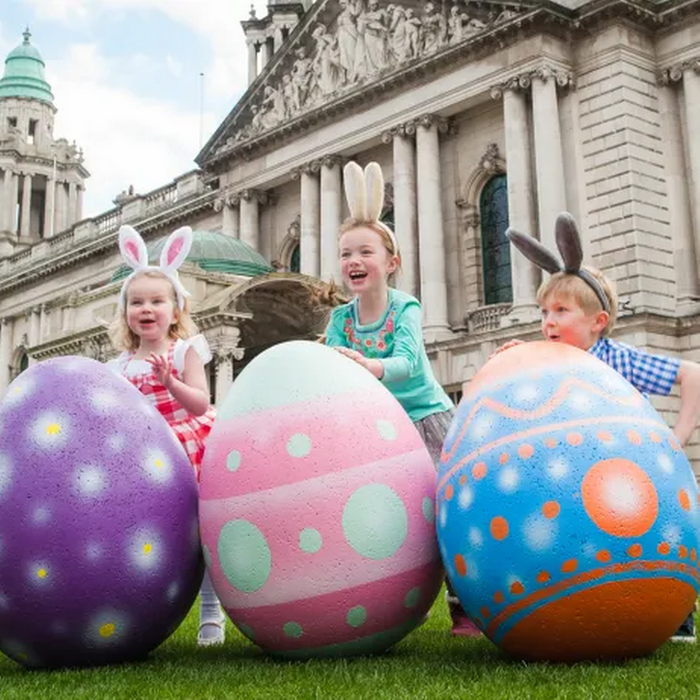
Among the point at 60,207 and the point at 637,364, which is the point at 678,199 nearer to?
the point at 637,364

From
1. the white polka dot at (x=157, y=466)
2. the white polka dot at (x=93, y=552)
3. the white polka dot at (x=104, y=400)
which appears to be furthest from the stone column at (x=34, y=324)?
the white polka dot at (x=93, y=552)

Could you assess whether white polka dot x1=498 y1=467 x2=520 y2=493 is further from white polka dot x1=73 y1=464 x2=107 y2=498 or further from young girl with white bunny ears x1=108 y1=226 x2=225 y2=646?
young girl with white bunny ears x1=108 y1=226 x2=225 y2=646

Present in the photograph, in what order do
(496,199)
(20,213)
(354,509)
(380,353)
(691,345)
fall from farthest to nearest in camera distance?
1. (20,213)
2. (496,199)
3. (691,345)
4. (380,353)
5. (354,509)

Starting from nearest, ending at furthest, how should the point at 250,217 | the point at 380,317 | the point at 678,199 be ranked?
the point at 380,317
the point at 678,199
the point at 250,217

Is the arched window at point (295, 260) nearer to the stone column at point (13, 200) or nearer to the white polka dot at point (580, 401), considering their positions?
the stone column at point (13, 200)

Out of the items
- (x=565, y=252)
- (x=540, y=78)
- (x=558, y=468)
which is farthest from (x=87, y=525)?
(x=540, y=78)

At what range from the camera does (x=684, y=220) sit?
1066 inches

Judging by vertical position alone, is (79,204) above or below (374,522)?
above

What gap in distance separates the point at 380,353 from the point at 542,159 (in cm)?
2272

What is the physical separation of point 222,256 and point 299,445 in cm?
2527

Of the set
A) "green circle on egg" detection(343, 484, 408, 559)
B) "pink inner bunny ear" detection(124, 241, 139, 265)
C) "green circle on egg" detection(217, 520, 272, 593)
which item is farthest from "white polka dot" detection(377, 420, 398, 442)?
"pink inner bunny ear" detection(124, 241, 139, 265)

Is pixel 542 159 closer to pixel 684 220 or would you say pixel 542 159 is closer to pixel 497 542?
pixel 684 220

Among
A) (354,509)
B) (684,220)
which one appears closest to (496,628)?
(354,509)

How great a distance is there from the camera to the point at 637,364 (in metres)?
6.08
